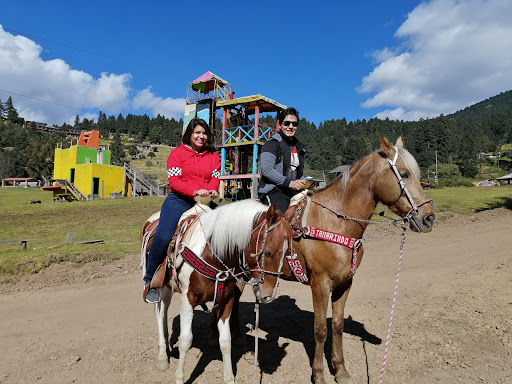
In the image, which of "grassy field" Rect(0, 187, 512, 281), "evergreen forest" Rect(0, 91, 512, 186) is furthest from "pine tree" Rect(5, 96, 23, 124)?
"grassy field" Rect(0, 187, 512, 281)

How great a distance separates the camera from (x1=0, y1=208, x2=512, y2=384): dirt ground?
413 cm

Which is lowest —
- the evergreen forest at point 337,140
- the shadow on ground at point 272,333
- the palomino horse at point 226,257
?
the shadow on ground at point 272,333

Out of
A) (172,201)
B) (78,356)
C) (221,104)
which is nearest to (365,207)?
(172,201)

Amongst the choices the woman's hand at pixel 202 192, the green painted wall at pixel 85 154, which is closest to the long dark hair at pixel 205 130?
the woman's hand at pixel 202 192

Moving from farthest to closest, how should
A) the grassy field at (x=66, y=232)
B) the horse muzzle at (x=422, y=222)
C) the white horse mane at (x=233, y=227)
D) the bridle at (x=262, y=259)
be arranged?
the grassy field at (x=66, y=232) < the horse muzzle at (x=422, y=222) < the white horse mane at (x=233, y=227) < the bridle at (x=262, y=259)

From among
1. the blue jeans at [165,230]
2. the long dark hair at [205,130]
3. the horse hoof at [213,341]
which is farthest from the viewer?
the horse hoof at [213,341]

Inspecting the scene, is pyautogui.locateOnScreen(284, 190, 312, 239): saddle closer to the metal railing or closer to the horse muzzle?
the horse muzzle

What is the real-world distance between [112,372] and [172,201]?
240 cm

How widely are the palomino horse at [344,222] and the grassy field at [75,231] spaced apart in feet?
27.9

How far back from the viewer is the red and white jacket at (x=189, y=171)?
4.03m

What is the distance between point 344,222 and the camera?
392 centimetres

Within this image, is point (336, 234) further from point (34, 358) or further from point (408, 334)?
point (34, 358)

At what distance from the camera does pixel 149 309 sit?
6.54 m

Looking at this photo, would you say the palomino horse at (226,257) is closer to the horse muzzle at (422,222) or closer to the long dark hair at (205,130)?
the long dark hair at (205,130)
